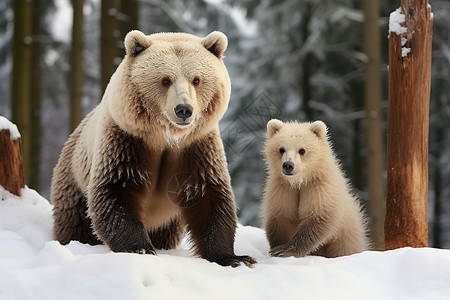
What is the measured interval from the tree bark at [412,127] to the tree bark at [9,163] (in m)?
3.76

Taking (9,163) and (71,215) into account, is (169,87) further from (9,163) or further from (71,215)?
(9,163)

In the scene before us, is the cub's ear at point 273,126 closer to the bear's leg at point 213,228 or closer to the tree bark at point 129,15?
the bear's leg at point 213,228

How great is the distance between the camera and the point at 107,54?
8297 millimetres

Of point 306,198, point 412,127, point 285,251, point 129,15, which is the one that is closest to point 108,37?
point 129,15

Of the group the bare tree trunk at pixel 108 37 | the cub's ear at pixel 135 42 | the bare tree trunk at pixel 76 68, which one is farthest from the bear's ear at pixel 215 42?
the bare tree trunk at pixel 76 68

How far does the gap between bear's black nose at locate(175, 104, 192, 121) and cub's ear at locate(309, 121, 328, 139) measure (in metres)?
1.78

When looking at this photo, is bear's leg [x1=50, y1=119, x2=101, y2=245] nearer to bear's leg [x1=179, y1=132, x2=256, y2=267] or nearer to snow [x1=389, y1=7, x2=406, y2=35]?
bear's leg [x1=179, y1=132, x2=256, y2=267]

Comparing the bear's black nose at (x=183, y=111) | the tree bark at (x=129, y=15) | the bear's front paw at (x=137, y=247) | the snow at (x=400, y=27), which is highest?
the tree bark at (x=129, y=15)

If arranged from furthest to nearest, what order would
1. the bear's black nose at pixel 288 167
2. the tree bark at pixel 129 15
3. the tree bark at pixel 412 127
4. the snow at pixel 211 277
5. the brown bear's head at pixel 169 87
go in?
the tree bark at pixel 129 15 < the bear's black nose at pixel 288 167 < the tree bark at pixel 412 127 < the brown bear's head at pixel 169 87 < the snow at pixel 211 277

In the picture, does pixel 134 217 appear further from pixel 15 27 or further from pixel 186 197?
pixel 15 27

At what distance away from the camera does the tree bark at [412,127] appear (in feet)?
14.5

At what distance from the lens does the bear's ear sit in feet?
13.4

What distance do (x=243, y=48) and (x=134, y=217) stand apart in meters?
11.2

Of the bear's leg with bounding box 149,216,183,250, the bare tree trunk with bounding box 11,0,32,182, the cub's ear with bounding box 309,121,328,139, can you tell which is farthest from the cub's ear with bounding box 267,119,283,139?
the bare tree trunk with bounding box 11,0,32,182
